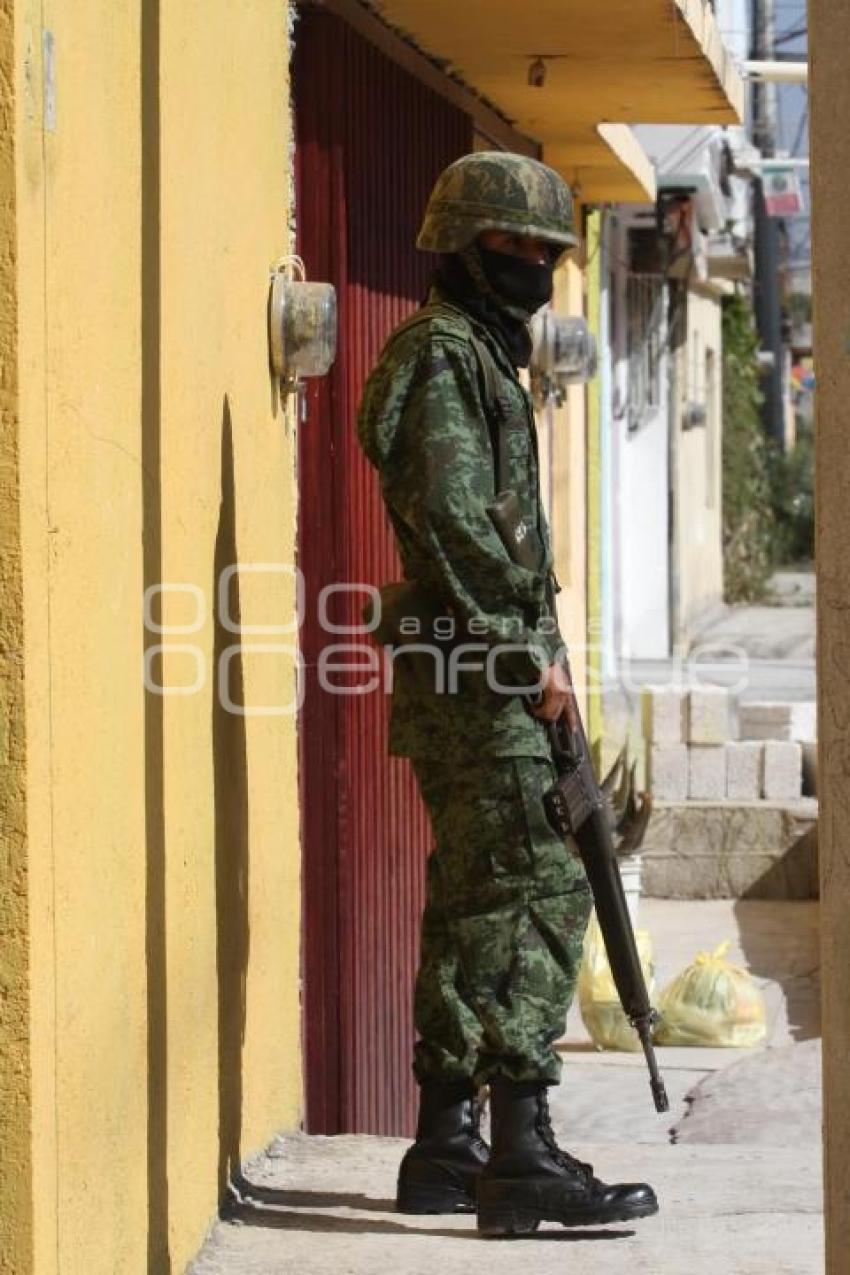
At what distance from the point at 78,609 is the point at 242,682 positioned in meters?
1.38

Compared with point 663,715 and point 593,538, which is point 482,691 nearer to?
point 663,715

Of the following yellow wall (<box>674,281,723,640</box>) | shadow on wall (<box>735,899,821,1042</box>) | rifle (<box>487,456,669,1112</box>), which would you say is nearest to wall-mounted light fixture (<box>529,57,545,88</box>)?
shadow on wall (<box>735,899,821,1042</box>)

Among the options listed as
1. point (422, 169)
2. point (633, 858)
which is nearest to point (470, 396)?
point (422, 169)

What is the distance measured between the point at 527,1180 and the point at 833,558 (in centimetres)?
186

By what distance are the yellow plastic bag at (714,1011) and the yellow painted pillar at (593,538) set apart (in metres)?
2.82

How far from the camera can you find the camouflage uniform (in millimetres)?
4129

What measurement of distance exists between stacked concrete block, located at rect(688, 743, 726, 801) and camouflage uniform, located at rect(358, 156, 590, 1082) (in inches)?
240

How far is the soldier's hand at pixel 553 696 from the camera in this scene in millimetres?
4191

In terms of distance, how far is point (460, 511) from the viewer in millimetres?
4098

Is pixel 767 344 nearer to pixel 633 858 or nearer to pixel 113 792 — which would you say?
pixel 633 858

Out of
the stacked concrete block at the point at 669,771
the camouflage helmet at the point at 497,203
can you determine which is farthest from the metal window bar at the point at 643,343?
the camouflage helmet at the point at 497,203

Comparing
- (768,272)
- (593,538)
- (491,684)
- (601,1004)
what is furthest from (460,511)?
(768,272)

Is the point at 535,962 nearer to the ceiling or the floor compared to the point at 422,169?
nearer to the floor

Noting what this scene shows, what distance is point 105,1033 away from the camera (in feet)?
11.2
